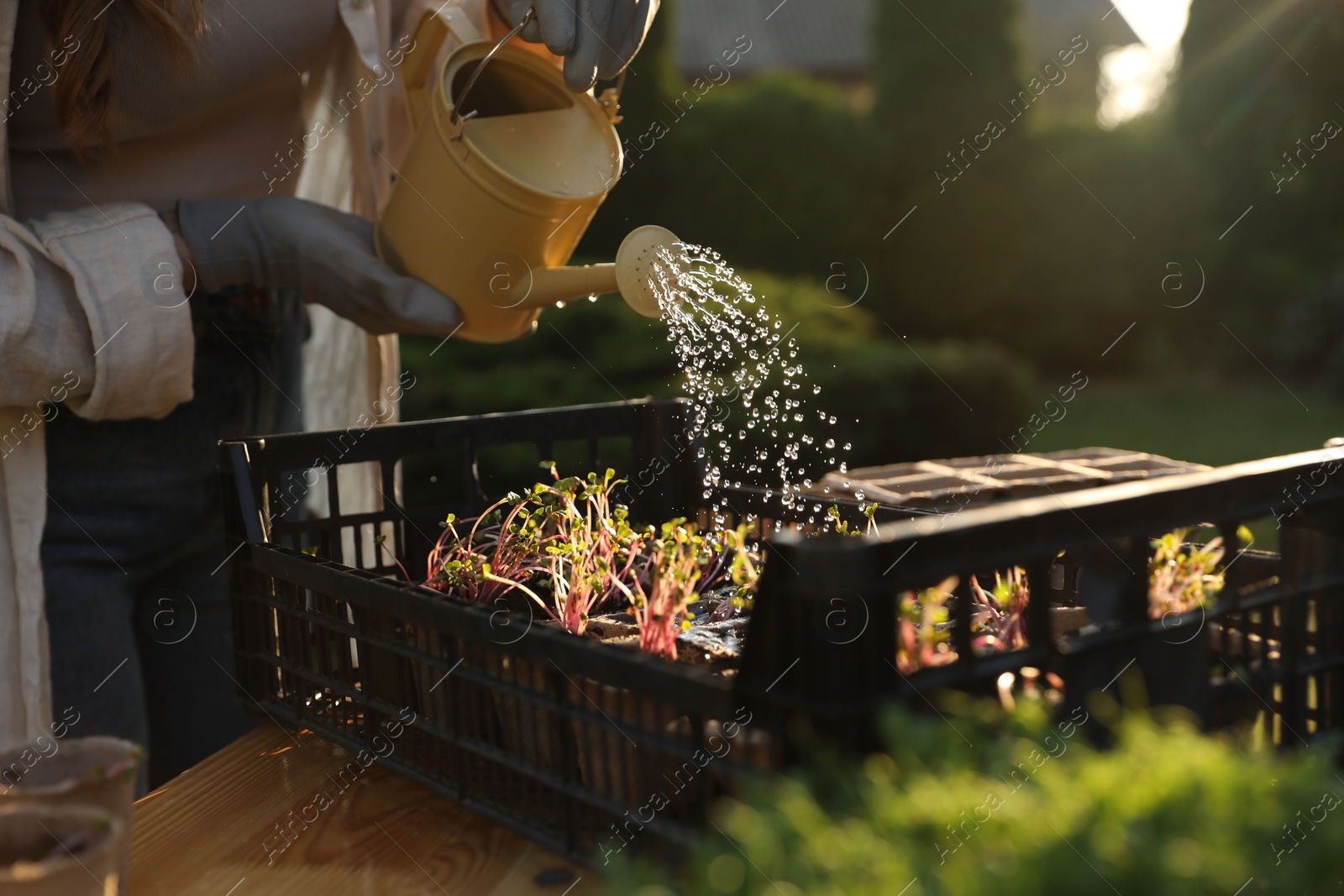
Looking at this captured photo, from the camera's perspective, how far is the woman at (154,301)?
1.31 m

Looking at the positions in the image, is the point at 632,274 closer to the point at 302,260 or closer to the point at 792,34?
the point at 302,260

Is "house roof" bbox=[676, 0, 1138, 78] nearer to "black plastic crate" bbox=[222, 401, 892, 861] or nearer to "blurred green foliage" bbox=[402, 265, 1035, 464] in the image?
"blurred green foliage" bbox=[402, 265, 1035, 464]

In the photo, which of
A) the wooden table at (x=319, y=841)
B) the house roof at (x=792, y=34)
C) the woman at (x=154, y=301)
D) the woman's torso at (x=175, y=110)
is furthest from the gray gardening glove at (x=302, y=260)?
the house roof at (x=792, y=34)

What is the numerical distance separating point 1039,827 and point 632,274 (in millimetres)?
972

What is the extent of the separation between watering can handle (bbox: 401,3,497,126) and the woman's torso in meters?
0.14

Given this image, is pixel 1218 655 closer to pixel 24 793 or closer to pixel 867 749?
pixel 867 749

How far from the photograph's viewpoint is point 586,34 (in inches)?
55.2

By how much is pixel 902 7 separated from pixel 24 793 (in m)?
10.3

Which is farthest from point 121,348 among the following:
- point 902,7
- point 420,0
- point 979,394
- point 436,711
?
point 902,7

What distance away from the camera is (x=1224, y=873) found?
0.44 meters

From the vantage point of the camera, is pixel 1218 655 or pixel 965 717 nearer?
pixel 965 717

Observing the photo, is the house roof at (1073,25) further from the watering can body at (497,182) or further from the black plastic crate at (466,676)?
the black plastic crate at (466,676)

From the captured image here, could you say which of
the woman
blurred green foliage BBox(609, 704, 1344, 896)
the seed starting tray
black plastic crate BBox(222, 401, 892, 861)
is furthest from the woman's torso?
blurred green foliage BBox(609, 704, 1344, 896)

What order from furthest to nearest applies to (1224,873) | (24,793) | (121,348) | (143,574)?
(143,574), (121,348), (24,793), (1224,873)
